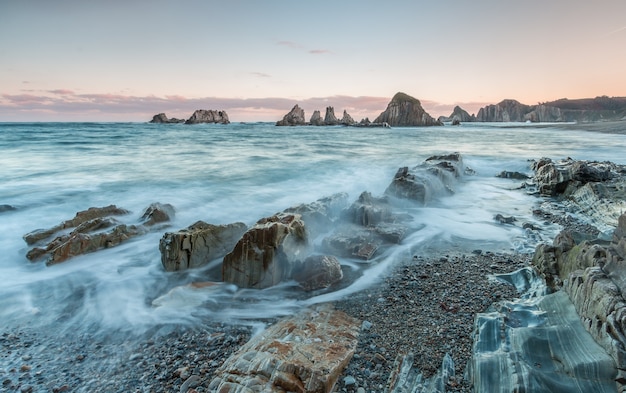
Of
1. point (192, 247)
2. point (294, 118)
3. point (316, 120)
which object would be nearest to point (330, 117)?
point (316, 120)

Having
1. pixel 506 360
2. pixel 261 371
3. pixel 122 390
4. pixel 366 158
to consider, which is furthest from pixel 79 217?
pixel 366 158

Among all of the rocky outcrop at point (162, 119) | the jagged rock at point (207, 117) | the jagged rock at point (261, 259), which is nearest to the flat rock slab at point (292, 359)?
the jagged rock at point (261, 259)

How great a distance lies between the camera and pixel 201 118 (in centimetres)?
10362

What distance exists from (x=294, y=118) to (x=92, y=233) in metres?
91.3

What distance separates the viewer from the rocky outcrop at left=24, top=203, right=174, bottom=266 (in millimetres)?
5914

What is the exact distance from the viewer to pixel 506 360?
278 centimetres

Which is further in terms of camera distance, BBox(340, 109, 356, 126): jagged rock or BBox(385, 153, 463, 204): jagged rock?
BBox(340, 109, 356, 126): jagged rock

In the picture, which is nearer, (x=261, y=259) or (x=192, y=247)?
(x=261, y=259)

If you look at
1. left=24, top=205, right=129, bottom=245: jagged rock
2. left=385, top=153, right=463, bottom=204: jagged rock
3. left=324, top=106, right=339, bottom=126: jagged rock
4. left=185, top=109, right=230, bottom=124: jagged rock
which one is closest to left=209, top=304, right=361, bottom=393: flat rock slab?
left=24, top=205, right=129, bottom=245: jagged rock

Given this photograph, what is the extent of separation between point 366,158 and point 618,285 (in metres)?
18.3

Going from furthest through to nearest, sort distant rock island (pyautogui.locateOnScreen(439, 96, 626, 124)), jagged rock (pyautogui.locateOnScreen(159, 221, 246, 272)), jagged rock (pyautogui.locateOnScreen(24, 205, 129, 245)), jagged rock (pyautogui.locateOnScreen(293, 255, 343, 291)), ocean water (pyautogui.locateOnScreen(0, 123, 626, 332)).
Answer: distant rock island (pyautogui.locateOnScreen(439, 96, 626, 124)), jagged rock (pyautogui.locateOnScreen(24, 205, 129, 245)), jagged rock (pyautogui.locateOnScreen(159, 221, 246, 272)), jagged rock (pyautogui.locateOnScreen(293, 255, 343, 291)), ocean water (pyautogui.locateOnScreen(0, 123, 626, 332))

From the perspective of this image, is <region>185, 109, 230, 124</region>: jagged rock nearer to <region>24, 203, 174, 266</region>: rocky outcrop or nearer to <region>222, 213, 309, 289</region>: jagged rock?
<region>24, 203, 174, 266</region>: rocky outcrop

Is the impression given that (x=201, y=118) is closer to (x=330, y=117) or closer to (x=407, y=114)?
(x=330, y=117)

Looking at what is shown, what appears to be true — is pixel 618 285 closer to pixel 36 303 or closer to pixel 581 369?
pixel 581 369
